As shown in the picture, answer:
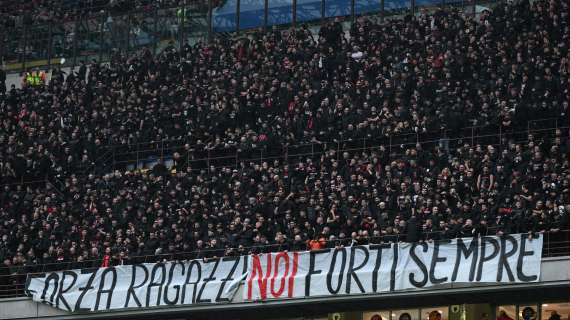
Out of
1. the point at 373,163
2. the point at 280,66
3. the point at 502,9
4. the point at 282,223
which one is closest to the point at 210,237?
the point at 282,223

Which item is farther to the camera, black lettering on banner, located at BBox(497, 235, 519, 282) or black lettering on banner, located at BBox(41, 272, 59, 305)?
black lettering on banner, located at BBox(41, 272, 59, 305)

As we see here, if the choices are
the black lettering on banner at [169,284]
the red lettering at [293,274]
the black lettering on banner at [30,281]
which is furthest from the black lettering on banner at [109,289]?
the red lettering at [293,274]

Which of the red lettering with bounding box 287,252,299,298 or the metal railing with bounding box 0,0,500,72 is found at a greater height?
the metal railing with bounding box 0,0,500,72

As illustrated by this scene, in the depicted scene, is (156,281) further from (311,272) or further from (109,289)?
(311,272)

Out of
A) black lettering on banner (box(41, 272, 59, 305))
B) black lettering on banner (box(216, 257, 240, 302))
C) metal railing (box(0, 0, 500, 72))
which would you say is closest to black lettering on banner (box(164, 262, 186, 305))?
black lettering on banner (box(216, 257, 240, 302))

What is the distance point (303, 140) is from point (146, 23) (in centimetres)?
1336

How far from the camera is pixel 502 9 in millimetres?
41938

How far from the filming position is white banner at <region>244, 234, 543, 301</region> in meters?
31.9

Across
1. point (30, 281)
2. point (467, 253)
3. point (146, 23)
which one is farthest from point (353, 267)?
point (146, 23)

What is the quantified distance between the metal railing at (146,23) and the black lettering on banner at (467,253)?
50.3 ft

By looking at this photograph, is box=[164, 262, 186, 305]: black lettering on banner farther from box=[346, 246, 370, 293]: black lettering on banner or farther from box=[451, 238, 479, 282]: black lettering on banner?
box=[451, 238, 479, 282]: black lettering on banner

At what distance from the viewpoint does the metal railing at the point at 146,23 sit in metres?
48.6

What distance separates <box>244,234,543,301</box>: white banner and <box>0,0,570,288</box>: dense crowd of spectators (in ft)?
1.83

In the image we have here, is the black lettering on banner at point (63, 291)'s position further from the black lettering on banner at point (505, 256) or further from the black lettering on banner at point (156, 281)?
the black lettering on banner at point (505, 256)
